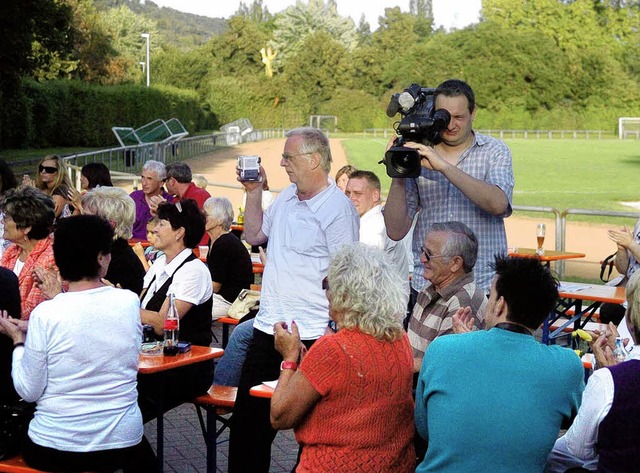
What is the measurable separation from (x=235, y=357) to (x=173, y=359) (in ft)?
3.10

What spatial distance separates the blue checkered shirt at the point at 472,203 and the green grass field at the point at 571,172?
1637 cm

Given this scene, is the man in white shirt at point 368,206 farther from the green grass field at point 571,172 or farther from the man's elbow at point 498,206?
the green grass field at point 571,172

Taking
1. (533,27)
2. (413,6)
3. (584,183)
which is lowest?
(584,183)

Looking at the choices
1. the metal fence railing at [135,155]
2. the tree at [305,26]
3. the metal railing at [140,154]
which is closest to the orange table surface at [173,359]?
the metal fence railing at [135,155]

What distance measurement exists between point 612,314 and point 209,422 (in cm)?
369

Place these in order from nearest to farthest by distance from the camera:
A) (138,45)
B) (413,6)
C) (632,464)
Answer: (632,464) → (138,45) → (413,6)

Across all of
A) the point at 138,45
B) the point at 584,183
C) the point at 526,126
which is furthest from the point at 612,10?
the point at 584,183

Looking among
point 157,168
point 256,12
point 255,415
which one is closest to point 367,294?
point 255,415

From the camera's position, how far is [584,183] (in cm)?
3472

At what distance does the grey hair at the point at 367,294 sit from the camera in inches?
143

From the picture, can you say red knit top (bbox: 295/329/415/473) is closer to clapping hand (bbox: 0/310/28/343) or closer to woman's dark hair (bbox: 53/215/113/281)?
woman's dark hair (bbox: 53/215/113/281)

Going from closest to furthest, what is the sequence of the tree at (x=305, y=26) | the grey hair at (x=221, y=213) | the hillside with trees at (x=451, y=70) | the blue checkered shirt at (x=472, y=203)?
the blue checkered shirt at (x=472, y=203) → the grey hair at (x=221, y=213) → the hillside with trees at (x=451, y=70) → the tree at (x=305, y=26)

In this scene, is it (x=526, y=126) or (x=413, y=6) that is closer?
(x=526, y=126)

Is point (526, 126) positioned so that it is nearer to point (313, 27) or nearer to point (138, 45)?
point (313, 27)
